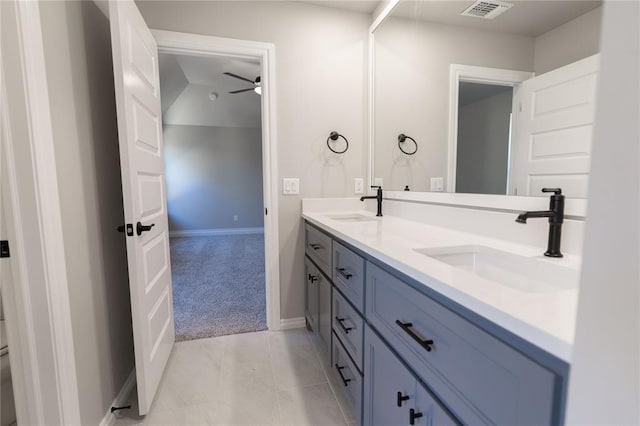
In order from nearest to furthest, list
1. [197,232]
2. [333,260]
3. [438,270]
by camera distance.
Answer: [438,270]
[333,260]
[197,232]

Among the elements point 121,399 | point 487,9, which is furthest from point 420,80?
point 121,399

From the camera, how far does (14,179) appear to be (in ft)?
2.97

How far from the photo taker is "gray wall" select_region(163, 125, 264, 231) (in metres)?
5.55

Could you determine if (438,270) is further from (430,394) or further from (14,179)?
(14,179)

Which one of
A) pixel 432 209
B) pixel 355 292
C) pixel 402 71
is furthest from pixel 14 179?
pixel 402 71

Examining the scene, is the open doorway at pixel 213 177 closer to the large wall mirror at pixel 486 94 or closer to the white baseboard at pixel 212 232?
the white baseboard at pixel 212 232

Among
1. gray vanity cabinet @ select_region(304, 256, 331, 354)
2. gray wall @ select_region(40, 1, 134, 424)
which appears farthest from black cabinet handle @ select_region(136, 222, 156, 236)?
gray vanity cabinet @ select_region(304, 256, 331, 354)

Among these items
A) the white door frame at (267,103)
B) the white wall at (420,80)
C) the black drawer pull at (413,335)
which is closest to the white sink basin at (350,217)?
the white wall at (420,80)

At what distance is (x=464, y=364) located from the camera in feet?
2.04

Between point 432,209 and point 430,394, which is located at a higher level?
point 432,209

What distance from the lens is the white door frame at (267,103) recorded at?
6.06ft

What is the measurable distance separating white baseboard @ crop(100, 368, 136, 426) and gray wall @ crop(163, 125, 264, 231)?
14.6ft

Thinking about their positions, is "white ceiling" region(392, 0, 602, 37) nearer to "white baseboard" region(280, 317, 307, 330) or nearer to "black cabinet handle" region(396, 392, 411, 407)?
"black cabinet handle" region(396, 392, 411, 407)

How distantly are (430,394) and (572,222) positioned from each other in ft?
2.25
